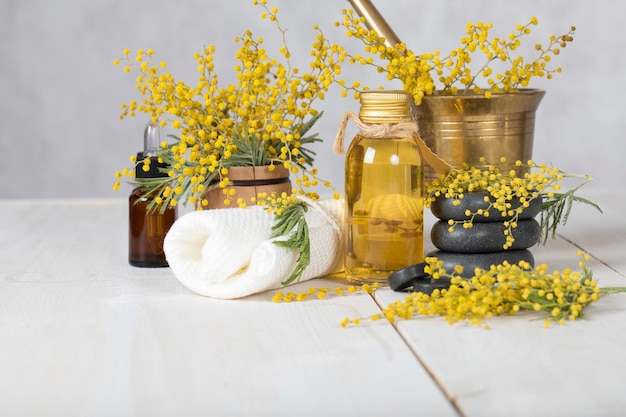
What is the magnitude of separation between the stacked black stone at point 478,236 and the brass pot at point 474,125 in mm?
183

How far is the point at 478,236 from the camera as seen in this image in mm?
1202

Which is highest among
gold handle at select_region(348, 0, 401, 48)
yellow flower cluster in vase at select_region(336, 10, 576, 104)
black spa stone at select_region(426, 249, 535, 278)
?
gold handle at select_region(348, 0, 401, 48)

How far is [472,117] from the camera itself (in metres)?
1.38

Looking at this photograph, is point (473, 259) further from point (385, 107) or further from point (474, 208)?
point (385, 107)

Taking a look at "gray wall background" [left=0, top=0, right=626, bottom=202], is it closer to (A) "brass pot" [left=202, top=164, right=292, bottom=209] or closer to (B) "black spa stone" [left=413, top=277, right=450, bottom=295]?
(A) "brass pot" [left=202, top=164, right=292, bottom=209]

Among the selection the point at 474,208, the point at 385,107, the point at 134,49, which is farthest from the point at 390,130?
the point at 134,49

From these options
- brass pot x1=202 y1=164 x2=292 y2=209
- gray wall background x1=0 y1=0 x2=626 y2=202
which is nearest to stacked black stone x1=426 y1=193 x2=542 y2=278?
brass pot x1=202 y1=164 x2=292 y2=209

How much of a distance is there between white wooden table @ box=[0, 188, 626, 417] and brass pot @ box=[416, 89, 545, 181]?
9.3 inches

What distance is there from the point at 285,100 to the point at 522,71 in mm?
348

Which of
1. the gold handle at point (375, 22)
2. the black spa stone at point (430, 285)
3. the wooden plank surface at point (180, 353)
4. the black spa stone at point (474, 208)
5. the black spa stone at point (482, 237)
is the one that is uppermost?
the gold handle at point (375, 22)

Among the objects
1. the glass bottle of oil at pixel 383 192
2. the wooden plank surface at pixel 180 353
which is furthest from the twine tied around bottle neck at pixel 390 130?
the wooden plank surface at pixel 180 353

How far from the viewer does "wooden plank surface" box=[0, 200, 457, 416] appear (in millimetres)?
818

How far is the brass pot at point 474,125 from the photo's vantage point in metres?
1.37

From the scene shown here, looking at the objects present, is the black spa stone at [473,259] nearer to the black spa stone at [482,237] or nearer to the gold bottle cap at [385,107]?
the black spa stone at [482,237]
